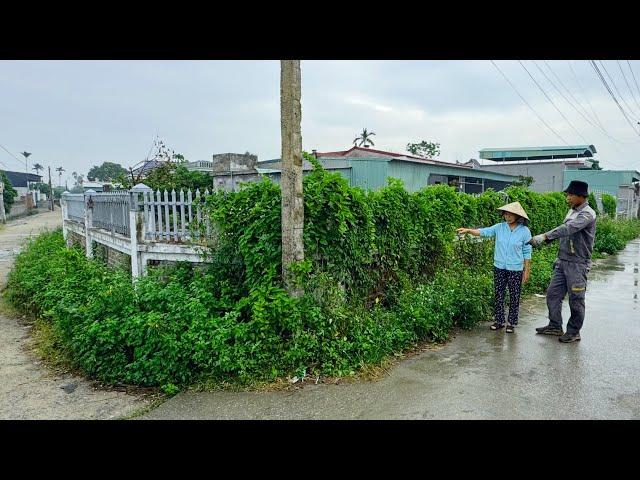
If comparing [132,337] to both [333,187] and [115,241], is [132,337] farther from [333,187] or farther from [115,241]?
[115,241]

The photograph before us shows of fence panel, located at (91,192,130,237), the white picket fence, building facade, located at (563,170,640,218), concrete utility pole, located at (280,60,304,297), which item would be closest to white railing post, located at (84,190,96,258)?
fence panel, located at (91,192,130,237)

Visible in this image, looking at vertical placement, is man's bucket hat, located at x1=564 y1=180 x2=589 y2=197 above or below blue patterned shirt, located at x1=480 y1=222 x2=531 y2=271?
above

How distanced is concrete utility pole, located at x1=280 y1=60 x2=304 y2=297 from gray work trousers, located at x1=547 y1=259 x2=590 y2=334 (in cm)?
308

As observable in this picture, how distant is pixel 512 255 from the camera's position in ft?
17.6

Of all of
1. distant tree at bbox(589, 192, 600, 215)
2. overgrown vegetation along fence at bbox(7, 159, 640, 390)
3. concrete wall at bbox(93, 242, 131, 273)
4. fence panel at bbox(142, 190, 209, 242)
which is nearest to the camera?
overgrown vegetation along fence at bbox(7, 159, 640, 390)

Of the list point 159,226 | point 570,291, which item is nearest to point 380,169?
point 159,226

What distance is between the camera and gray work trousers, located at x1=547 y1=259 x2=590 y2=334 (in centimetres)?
501

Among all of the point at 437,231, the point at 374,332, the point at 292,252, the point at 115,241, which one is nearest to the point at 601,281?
the point at 437,231

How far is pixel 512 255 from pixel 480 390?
6.90 ft

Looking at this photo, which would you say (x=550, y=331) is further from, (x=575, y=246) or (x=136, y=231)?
(x=136, y=231)

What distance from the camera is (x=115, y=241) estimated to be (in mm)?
7832

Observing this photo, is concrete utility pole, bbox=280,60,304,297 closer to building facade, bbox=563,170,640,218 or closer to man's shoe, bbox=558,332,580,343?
man's shoe, bbox=558,332,580,343

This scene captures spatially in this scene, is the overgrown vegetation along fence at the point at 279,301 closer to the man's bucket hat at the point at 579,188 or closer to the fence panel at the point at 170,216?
the fence panel at the point at 170,216

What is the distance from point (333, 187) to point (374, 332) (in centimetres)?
155
